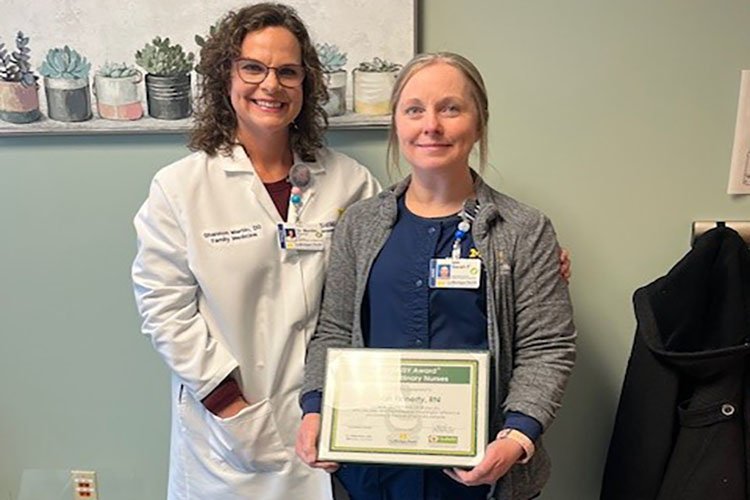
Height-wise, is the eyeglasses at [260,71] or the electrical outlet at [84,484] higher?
the eyeglasses at [260,71]

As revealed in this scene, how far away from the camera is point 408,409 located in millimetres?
1250

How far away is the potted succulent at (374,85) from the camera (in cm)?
170

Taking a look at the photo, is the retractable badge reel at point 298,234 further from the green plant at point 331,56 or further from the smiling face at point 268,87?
the green plant at point 331,56

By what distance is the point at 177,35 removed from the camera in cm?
173

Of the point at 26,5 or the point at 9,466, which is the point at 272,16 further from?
the point at 9,466

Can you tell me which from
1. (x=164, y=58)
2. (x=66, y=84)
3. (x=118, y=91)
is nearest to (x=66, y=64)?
(x=66, y=84)

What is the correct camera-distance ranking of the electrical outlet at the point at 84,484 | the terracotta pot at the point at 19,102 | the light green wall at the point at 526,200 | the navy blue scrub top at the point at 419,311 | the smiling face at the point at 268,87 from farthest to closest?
the electrical outlet at the point at 84,484
the terracotta pot at the point at 19,102
the light green wall at the point at 526,200
the smiling face at the point at 268,87
the navy blue scrub top at the point at 419,311

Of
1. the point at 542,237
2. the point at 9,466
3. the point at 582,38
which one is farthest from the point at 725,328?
the point at 9,466

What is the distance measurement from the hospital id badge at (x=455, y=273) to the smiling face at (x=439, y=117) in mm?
181

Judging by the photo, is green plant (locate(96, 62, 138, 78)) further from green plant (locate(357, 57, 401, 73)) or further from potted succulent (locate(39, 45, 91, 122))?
green plant (locate(357, 57, 401, 73))

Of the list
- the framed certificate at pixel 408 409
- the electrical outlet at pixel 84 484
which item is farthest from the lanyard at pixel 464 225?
the electrical outlet at pixel 84 484

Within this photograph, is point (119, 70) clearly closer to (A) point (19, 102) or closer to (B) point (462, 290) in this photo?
(A) point (19, 102)

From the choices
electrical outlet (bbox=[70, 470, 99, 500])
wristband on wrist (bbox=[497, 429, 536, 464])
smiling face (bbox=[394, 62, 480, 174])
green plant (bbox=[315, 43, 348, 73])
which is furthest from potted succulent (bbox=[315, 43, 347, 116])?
electrical outlet (bbox=[70, 470, 99, 500])

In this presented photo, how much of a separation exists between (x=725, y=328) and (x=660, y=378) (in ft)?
0.65
